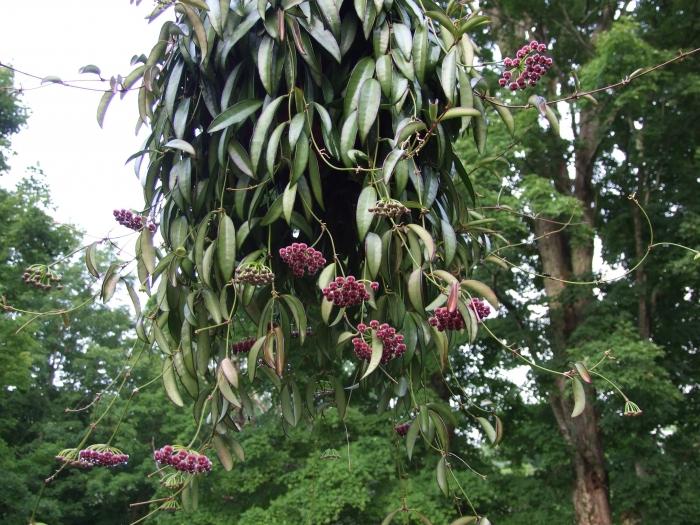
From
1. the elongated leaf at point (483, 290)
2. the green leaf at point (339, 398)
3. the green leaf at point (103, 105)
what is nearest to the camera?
the elongated leaf at point (483, 290)

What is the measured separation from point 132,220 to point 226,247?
0.20m

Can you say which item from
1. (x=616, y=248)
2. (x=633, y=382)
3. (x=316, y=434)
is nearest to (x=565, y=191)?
(x=616, y=248)

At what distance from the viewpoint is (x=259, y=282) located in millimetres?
931

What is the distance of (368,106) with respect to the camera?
3.13 ft

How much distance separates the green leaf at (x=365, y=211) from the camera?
0.90 meters

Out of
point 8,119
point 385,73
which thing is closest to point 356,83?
point 385,73

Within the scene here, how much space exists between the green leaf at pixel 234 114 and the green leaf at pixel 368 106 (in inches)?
6.7

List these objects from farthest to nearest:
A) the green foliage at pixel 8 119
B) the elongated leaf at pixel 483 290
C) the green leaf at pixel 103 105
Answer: the green foliage at pixel 8 119 → the green leaf at pixel 103 105 → the elongated leaf at pixel 483 290

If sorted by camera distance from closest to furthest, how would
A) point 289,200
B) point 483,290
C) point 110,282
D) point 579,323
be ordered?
1. point 483,290
2. point 289,200
3. point 110,282
4. point 579,323

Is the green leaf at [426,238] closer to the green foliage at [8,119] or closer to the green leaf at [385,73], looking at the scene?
the green leaf at [385,73]

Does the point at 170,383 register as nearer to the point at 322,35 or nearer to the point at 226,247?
the point at 226,247

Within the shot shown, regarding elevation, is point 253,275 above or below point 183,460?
above

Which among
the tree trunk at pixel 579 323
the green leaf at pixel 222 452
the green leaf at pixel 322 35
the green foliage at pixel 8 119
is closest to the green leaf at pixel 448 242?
the green leaf at pixel 322 35

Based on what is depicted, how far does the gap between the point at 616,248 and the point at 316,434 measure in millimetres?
5000
